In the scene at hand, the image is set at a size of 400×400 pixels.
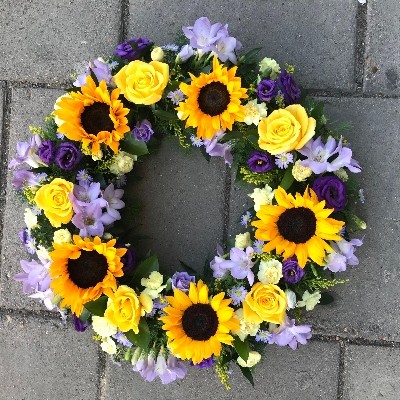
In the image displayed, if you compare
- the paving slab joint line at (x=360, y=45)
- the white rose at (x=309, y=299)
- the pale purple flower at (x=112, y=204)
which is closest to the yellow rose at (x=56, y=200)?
the pale purple flower at (x=112, y=204)

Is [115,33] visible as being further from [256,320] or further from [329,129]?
[256,320]

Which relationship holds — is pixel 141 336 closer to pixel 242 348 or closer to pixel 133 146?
pixel 242 348

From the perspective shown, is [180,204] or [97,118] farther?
[180,204]

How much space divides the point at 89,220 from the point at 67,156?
0.76 feet

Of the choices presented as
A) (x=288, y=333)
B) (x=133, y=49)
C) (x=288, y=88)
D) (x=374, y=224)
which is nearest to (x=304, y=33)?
(x=288, y=88)

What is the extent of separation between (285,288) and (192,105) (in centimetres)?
69

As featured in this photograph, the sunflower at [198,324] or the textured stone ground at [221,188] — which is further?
the textured stone ground at [221,188]

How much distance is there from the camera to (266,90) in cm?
190

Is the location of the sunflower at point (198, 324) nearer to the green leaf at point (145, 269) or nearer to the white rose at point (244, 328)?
the white rose at point (244, 328)

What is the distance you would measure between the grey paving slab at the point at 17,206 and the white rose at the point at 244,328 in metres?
0.88

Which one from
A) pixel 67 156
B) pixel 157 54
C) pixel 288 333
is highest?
pixel 157 54

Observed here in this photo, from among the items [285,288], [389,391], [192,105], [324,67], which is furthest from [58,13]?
[389,391]

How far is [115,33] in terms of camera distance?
2312 millimetres

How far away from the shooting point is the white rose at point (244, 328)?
76.4 inches
